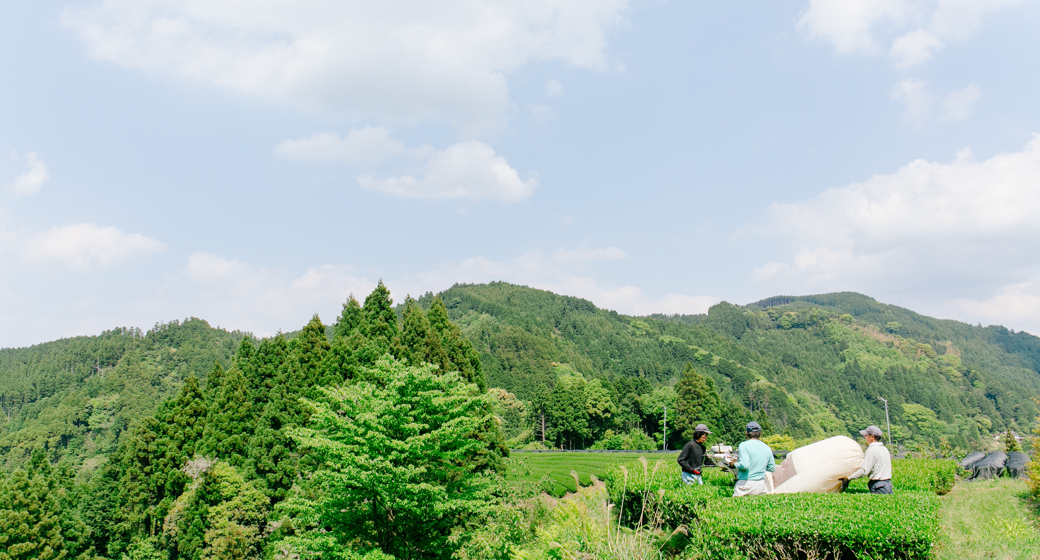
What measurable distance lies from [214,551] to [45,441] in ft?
291

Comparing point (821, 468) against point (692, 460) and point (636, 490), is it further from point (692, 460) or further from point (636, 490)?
point (636, 490)

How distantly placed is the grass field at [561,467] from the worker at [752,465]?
3.38 meters

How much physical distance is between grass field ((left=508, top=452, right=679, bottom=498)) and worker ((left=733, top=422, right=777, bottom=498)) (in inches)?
133

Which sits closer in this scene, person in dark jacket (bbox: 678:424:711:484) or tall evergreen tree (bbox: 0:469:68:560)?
person in dark jacket (bbox: 678:424:711:484)

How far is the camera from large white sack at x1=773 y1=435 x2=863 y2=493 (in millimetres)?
8992

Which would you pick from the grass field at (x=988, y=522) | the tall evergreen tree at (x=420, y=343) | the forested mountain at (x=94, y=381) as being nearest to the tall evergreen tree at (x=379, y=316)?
the tall evergreen tree at (x=420, y=343)

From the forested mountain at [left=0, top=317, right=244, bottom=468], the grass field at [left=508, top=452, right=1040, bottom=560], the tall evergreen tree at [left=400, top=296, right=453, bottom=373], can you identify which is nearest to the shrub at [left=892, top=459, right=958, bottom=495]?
the grass field at [left=508, top=452, right=1040, bottom=560]

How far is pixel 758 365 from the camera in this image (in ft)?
495

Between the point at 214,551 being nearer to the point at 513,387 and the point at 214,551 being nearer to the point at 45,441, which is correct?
the point at 513,387

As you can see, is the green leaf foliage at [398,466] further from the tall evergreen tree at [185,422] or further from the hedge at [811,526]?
the tall evergreen tree at [185,422]

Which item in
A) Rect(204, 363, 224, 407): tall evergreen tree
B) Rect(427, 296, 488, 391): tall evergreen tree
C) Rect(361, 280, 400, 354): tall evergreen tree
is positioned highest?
Rect(361, 280, 400, 354): tall evergreen tree

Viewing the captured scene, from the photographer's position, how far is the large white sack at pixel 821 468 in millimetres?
8992

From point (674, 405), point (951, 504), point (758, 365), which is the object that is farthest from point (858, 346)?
point (951, 504)

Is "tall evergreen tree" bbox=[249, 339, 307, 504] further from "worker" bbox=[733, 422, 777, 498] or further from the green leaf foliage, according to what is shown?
"worker" bbox=[733, 422, 777, 498]
